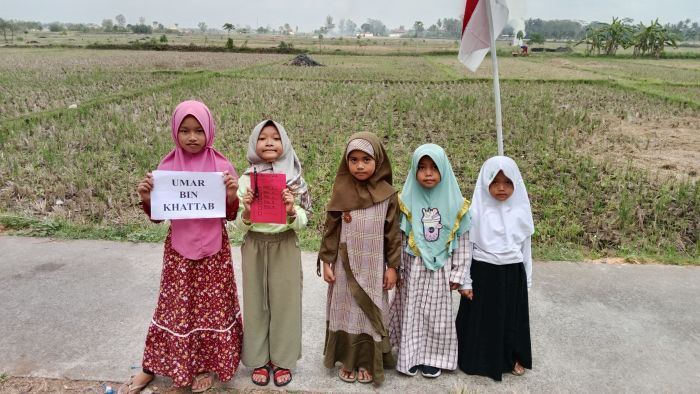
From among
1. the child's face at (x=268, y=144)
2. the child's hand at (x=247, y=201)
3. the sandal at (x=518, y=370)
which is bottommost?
the sandal at (x=518, y=370)

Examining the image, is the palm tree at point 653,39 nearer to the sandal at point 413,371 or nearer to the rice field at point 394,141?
the rice field at point 394,141

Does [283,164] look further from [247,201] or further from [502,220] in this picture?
[502,220]

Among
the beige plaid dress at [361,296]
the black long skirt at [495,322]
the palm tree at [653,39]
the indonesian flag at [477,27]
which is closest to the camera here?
the beige plaid dress at [361,296]

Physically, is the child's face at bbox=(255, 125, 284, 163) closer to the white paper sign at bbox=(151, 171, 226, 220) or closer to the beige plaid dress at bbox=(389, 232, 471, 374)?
the white paper sign at bbox=(151, 171, 226, 220)

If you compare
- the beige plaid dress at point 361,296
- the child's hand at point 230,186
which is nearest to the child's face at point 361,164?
the beige plaid dress at point 361,296

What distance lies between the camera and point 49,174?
258 inches

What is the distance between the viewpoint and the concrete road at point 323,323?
2.89 metres

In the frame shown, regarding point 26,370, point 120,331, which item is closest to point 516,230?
point 120,331

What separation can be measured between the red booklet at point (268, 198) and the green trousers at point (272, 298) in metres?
0.19

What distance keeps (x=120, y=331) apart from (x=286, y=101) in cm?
989

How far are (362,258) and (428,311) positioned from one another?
0.50m

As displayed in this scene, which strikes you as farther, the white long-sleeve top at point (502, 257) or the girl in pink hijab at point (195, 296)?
the white long-sleeve top at point (502, 257)

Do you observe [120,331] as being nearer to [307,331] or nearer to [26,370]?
[26,370]

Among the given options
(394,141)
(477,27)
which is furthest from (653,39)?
(477,27)
